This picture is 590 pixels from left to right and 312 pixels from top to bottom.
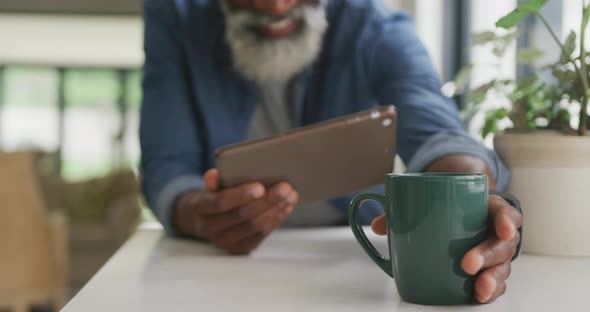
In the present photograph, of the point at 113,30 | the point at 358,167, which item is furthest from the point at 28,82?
the point at 358,167

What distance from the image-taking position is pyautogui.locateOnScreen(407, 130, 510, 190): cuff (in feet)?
2.95

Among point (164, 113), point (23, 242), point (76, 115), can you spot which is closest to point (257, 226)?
point (164, 113)

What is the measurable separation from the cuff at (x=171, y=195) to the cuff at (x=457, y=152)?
0.33m

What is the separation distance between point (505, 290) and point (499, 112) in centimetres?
35

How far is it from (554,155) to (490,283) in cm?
30

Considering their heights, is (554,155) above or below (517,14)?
below

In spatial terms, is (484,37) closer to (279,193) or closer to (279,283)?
(279,193)

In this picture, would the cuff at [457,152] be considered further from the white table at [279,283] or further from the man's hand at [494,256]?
the man's hand at [494,256]

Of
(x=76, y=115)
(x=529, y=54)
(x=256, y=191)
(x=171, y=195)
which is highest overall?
(x=529, y=54)

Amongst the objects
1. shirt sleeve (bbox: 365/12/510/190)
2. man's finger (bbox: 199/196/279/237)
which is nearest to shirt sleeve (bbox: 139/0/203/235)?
man's finger (bbox: 199/196/279/237)

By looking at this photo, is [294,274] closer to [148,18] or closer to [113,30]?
[148,18]

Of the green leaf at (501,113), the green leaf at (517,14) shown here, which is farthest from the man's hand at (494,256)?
the green leaf at (501,113)

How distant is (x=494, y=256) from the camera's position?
2.02ft

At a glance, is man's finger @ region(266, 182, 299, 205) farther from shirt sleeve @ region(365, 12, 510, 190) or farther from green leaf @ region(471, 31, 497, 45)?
green leaf @ region(471, 31, 497, 45)
